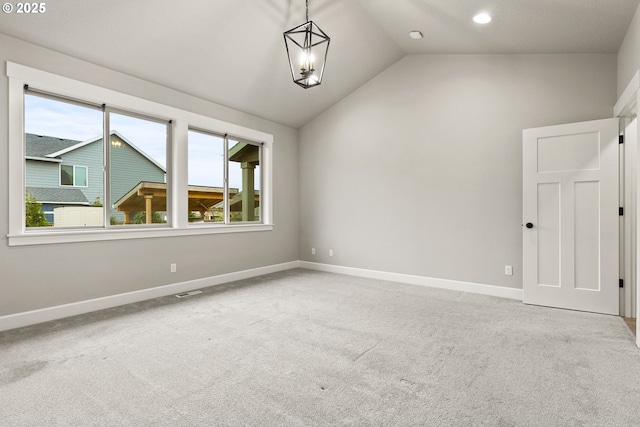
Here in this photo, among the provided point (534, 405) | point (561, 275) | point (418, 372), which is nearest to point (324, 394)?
point (418, 372)

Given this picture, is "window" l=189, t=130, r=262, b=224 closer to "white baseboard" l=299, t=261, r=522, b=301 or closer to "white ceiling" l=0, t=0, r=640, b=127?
"white ceiling" l=0, t=0, r=640, b=127

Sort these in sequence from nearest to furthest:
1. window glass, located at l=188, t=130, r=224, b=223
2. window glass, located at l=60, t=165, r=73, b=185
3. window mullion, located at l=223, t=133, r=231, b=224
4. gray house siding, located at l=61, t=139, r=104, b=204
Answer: window glass, located at l=60, t=165, r=73, b=185 < gray house siding, located at l=61, t=139, r=104, b=204 < window glass, located at l=188, t=130, r=224, b=223 < window mullion, located at l=223, t=133, r=231, b=224

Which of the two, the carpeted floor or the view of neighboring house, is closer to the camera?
the carpeted floor

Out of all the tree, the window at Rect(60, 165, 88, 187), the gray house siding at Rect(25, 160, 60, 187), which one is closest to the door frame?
the window at Rect(60, 165, 88, 187)

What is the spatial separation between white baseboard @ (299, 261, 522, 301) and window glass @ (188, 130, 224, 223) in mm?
2117

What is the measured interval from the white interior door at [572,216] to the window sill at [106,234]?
4.09 meters

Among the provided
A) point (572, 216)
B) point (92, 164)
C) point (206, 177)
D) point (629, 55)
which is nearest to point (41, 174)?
point (92, 164)

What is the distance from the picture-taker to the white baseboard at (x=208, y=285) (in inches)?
129

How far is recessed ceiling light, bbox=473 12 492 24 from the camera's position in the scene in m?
3.60

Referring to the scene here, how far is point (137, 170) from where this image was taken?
4.24m

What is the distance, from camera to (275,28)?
13.4 ft

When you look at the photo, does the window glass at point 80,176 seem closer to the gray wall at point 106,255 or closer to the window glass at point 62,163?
the window glass at point 62,163

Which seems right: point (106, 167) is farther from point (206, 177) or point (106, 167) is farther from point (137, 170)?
point (206, 177)

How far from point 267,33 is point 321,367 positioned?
3719 millimetres
